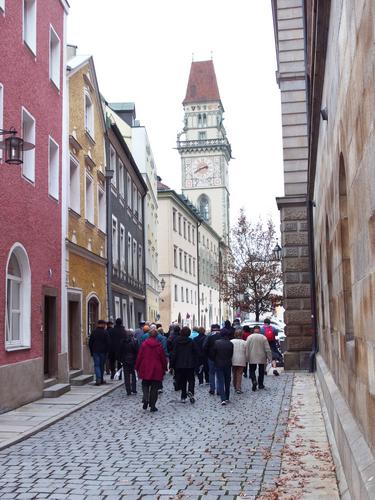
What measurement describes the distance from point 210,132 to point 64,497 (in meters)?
104

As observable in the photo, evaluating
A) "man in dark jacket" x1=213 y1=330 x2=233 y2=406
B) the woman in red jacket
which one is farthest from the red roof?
the woman in red jacket

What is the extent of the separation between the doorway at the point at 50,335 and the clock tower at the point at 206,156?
76690mm

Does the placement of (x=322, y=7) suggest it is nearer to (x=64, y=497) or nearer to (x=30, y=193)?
(x=64, y=497)

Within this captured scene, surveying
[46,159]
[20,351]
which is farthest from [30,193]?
[20,351]

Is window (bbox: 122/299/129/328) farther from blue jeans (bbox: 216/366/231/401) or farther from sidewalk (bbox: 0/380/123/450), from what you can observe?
blue jeans (bbox: 216/366/231/401)

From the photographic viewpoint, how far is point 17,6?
599 inches

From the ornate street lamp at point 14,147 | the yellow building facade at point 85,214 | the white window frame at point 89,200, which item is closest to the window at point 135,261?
the yellow building facade at point 85,214

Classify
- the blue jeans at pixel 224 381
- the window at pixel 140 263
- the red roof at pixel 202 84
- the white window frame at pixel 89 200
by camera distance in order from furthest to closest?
the red roof at pixel 202 84, the window at pixel 140 263, the white window frame at pixel 89 200, the blue jeans at pixel 224 381

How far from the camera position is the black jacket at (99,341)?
18.7m

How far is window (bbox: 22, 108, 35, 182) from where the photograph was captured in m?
15.9

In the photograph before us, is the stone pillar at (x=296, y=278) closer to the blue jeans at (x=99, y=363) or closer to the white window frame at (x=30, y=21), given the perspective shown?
the blue jeans at (x=99, y=363)

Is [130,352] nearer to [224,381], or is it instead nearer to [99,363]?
[99,363]

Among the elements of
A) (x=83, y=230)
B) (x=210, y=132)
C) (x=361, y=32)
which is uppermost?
(x=210, y=132)

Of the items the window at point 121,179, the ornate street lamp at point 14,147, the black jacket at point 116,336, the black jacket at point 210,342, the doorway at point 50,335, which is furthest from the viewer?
the window at point 121,179
